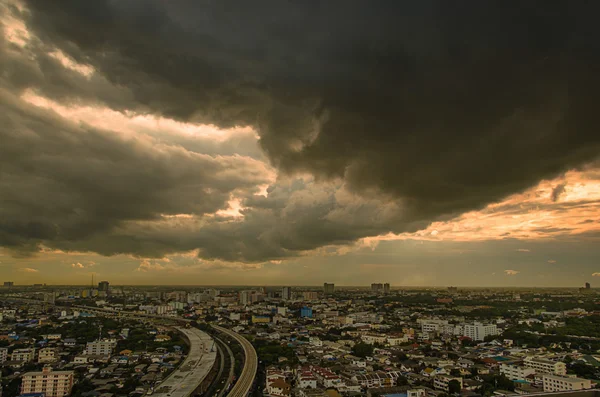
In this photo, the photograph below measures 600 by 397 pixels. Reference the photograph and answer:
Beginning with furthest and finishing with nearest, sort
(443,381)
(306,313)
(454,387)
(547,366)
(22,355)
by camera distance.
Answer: (306,313), (22,355), (547,366), (443,381), (454,387)

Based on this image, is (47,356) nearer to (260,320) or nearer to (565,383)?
(565,383)

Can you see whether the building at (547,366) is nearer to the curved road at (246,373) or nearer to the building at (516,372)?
the building at (516,372)

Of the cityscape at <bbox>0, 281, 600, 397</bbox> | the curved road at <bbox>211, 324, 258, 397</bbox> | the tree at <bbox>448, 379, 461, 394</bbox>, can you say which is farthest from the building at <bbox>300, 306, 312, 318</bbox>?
the tree at <bbox>448, 379, 461, 394</bbox>

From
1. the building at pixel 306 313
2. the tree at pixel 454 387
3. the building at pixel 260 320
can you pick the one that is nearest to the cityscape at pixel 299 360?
the tree at pixel 454 387

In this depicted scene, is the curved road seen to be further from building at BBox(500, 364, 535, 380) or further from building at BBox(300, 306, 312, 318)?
building at BBox(300, 306, 312, 318)

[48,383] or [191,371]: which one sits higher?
[48,383]

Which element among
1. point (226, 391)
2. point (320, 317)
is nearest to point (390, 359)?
point (226, 391)

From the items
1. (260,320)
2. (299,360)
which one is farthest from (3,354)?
(260,320)

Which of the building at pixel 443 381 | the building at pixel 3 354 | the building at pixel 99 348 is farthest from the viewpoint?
the building at pixel 99 348
